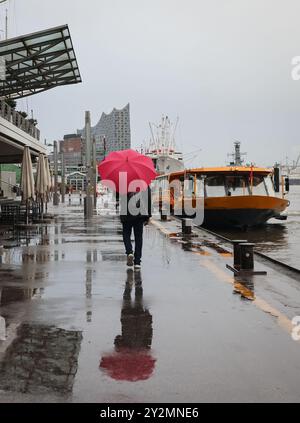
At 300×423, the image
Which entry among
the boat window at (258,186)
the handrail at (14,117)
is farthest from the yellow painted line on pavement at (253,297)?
the handrail at (14,117)

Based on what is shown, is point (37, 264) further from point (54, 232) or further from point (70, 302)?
point (54, 232)

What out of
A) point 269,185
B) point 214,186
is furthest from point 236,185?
point 269,185

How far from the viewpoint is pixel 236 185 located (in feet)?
80.0

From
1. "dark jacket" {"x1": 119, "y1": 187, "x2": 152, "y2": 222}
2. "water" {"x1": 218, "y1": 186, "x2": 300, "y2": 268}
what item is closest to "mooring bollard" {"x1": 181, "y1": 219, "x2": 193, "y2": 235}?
"water" {"x1": 218, "y1": 186, "x2": 300, "y2": 268}

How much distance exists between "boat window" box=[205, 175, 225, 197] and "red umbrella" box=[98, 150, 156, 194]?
45.0 ft

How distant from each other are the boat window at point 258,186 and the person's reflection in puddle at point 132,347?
1708cm

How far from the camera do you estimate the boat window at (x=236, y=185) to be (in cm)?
2419

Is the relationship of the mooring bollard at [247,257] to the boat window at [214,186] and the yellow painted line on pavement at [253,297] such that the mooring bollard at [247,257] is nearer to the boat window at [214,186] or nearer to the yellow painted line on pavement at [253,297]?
the yellow painted line on pavement at [253,297]

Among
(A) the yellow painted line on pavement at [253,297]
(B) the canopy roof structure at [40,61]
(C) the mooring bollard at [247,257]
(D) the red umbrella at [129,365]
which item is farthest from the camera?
(B) the canopy roof structure at [40,61]

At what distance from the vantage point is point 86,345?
18.0ft

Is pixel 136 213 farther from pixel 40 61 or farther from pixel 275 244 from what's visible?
pixel 40 61

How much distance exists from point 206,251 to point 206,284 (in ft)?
15.4

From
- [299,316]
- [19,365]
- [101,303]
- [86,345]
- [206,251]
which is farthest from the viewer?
[206,251]
